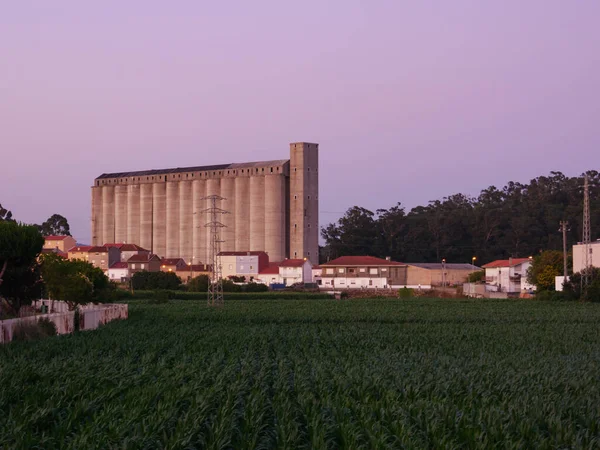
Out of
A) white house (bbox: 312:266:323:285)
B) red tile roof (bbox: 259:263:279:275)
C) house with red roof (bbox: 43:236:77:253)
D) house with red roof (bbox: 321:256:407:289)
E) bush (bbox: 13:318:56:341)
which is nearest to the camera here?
bush (bbox: 13:318:56:341)

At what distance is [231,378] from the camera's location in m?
20.7

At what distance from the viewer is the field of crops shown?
1375 centimetres

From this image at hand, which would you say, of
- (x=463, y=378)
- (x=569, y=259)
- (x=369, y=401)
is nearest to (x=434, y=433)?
(x=369, y=401)

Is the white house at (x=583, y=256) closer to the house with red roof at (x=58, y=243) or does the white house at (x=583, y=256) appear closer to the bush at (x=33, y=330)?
the bush at (x=33, y=330)

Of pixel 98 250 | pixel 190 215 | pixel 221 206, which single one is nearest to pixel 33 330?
pixel 221 206

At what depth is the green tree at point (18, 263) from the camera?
44.9 m

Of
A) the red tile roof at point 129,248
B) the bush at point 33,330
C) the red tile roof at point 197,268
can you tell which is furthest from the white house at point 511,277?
the bush at point 33,330

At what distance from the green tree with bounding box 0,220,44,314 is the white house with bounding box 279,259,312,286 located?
6684 centimetres

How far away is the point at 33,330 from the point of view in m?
35.0

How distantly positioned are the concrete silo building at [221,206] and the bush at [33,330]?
299ft

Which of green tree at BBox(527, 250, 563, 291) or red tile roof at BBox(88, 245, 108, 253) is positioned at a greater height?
red tile roof at BBox(88, 245, 108, 253)

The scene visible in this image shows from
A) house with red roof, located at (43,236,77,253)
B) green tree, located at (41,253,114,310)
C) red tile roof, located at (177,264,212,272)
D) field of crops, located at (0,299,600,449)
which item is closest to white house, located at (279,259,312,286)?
red tile roof, located at (177,264,212,272)

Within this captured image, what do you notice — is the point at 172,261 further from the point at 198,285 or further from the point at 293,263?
the point at 198,285

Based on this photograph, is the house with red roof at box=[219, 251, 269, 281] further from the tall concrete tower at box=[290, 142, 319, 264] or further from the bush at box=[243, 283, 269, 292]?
the bush at box=[243, 283, 269, 292]
